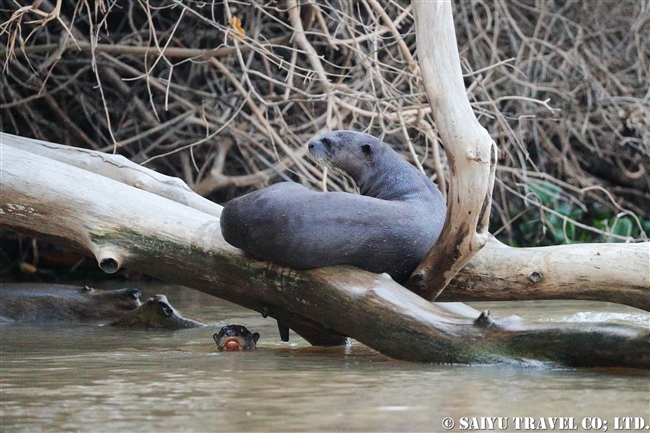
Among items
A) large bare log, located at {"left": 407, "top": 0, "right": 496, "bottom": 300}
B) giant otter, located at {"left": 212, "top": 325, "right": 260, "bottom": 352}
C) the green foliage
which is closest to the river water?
giant otter, located at {"left": 212, "top": 325, "right": 260, "bottom": 352}

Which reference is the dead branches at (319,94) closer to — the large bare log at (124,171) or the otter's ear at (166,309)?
the large bare log at (124,171)

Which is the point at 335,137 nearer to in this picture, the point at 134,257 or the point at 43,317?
the point at 134,257

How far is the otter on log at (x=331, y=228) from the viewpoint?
127 inches

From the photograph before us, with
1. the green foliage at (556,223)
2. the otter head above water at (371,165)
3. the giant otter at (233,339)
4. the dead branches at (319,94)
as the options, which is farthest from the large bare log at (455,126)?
the green foliage at (556,223)

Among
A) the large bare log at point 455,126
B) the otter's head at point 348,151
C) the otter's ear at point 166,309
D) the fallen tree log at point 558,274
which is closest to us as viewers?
the large bare log at point 455,126

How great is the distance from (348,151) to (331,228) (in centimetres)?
78

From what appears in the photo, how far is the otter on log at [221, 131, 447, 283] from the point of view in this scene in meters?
3.24

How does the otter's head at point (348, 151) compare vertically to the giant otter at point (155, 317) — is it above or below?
above

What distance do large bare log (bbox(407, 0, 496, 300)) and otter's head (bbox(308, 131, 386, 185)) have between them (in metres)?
0.90

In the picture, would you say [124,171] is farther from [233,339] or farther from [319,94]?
[319,94]

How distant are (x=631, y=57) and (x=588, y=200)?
1344 mm

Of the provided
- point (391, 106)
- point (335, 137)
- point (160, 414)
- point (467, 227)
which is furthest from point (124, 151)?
point (160, 414)

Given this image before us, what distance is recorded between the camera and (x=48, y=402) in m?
2.38

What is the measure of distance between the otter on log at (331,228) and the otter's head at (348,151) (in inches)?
15.7
